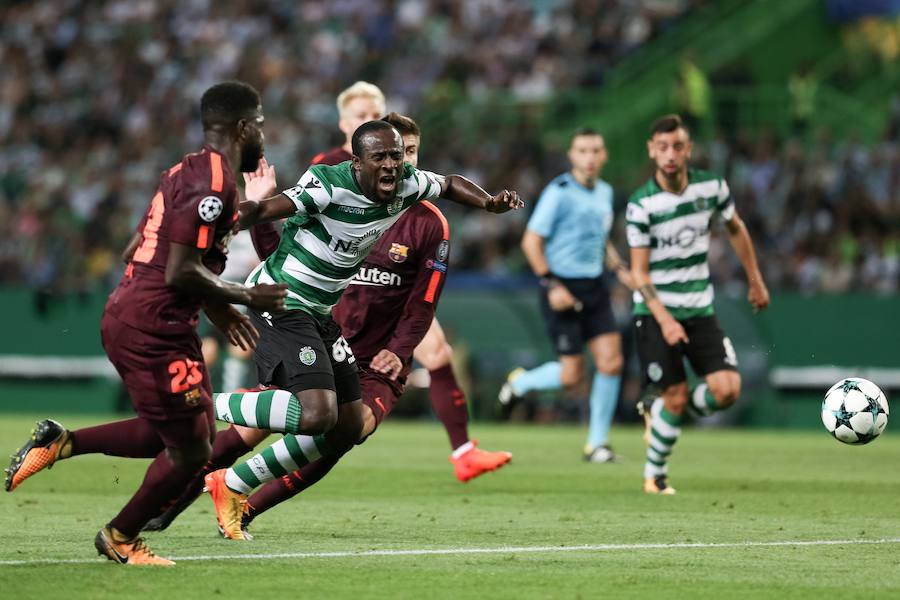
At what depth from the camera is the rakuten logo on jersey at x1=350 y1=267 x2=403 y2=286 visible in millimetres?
8867

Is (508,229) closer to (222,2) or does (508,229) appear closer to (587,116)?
(587,116)

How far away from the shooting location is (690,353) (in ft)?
34.3

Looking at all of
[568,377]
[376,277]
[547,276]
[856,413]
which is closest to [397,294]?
[376,277]

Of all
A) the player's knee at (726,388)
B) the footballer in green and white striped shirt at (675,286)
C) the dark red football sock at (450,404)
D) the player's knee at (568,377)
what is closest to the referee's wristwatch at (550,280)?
the player's knee at (568,377)

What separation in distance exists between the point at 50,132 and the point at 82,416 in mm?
8178

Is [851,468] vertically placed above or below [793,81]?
below

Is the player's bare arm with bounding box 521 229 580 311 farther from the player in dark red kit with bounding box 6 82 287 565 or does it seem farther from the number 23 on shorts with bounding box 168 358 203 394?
the number 23 on shorts with bounding box 168 358 203 394

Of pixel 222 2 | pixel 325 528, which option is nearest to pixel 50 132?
pixel 222 2

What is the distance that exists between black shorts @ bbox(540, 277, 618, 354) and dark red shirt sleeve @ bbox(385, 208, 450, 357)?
15.8 ft

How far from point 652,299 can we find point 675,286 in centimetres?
30

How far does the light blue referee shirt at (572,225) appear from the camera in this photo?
13.6 meters

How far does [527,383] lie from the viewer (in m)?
14.2

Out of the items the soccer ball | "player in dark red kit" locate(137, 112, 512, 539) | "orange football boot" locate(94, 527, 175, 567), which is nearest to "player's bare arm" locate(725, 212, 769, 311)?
the soccer ball

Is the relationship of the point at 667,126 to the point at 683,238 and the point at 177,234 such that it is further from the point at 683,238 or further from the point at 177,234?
the point at 177,234
